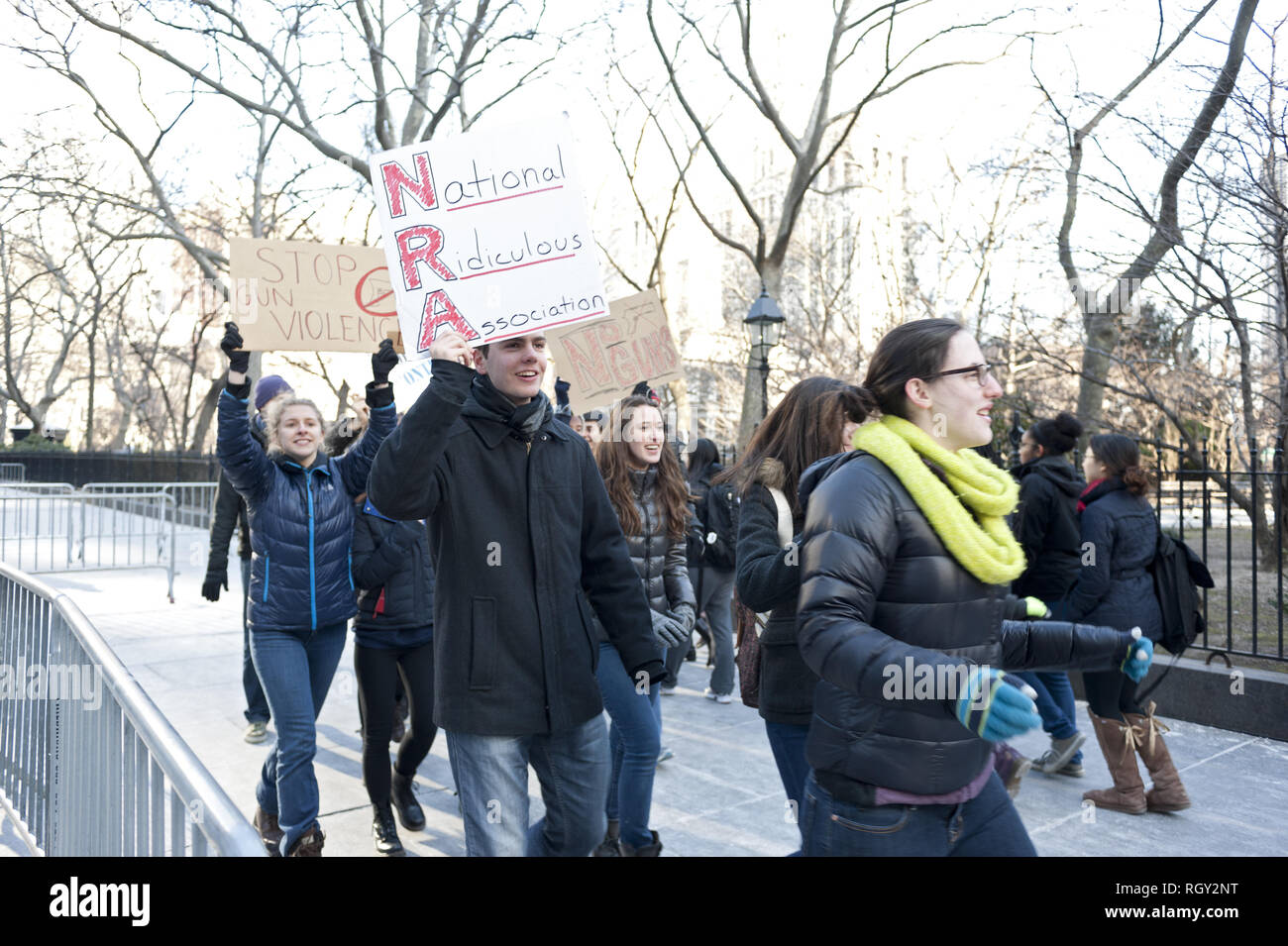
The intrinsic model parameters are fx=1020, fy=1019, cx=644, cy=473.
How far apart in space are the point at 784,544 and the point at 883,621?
1102 millimetres

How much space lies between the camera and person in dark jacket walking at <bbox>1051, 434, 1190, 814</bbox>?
5.01 metres

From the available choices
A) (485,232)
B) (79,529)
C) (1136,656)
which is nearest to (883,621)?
(1136,656)

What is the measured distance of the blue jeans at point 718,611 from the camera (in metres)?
7.07

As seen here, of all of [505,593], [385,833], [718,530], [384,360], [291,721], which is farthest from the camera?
[718,530]

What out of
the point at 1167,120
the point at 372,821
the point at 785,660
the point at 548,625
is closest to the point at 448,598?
the point at 548,625

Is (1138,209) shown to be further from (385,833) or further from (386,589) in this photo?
(385,833)

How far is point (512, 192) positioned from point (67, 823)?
2.50 meters

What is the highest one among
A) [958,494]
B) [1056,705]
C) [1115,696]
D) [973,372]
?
[973,372]

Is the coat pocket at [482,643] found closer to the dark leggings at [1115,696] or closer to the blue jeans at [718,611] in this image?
the dark leggings at [1115,696]

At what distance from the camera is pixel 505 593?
2.85 meters

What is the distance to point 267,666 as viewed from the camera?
4.05m

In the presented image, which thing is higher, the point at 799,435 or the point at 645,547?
the point at 799,435

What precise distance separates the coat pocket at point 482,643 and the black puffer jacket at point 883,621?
0.91 metres
